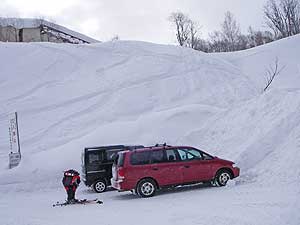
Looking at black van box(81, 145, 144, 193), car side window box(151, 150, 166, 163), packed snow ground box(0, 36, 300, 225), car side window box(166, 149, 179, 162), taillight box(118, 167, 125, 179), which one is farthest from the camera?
black van box(81, 145, 144, 193)

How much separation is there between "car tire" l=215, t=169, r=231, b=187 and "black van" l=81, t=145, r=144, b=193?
3.82 meters

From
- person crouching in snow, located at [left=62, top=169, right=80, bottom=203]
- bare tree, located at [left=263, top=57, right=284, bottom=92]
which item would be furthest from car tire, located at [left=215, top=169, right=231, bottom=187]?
bare tree, located at [left=263, top=57, right=284, bottom=92]

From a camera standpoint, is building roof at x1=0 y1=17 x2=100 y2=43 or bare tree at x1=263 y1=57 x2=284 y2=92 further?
building roof at x1=0 y1=17 x2=100 y2=43

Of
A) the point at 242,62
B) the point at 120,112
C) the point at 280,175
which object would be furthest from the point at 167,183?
the point at 242,62

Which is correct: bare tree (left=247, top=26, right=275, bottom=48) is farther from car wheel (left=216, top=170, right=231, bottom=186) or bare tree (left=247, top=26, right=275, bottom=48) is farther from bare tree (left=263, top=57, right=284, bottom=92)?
car wheel (left=216, top=170, right=231, bottom=186)

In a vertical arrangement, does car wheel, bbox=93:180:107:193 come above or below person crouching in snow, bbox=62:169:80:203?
below

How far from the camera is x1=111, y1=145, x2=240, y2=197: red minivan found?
13516 millimetres

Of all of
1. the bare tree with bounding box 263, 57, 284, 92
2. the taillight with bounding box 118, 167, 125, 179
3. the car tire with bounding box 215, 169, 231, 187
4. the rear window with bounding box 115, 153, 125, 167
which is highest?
the bare tree with bounding box 263, 57, 284, 92

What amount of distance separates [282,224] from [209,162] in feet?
23.0

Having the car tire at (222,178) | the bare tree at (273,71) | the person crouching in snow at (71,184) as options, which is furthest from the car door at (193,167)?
the bare tree at (273,71)

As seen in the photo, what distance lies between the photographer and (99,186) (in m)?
16.5

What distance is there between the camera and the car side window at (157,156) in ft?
45.4

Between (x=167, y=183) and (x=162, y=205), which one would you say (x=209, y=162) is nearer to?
(x=167, y=183)

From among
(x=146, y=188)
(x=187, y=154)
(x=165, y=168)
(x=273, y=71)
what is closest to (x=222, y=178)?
(x=187, y=154)
